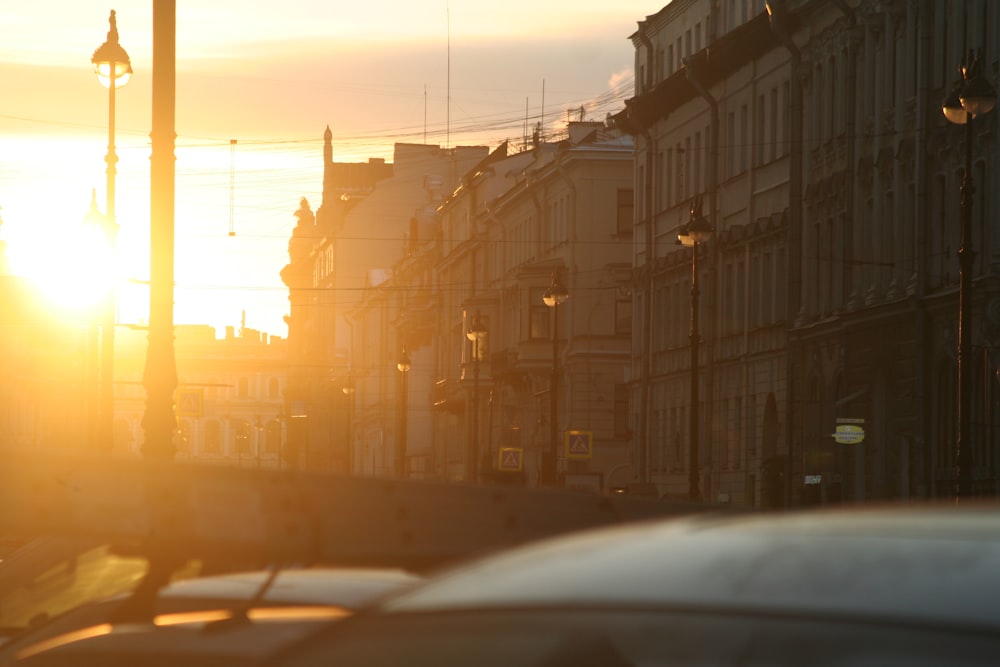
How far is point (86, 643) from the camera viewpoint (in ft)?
16.8

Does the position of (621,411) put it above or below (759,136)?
below

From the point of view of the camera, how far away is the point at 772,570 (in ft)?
8.90

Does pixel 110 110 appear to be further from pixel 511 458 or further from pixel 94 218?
pixel 511 458

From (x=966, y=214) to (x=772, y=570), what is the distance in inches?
959

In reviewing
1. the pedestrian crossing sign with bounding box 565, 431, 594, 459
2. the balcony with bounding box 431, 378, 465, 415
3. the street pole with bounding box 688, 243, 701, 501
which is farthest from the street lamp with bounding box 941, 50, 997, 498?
the balcony with bounding box 431, 378, 465, 415

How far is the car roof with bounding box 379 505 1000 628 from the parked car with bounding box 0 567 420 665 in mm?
1648

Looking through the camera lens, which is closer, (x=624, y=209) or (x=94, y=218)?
(x=94, y=218)

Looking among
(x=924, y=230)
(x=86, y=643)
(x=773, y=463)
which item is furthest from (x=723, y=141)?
(x=86, y=643)

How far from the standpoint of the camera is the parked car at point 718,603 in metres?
2.42

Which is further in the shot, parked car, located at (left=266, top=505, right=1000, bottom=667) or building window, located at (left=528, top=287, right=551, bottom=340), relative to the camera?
building window, located at (left=528, top=287, right=551, bottom=340)

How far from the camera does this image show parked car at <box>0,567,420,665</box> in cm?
481

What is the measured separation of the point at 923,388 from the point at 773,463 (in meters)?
8.19

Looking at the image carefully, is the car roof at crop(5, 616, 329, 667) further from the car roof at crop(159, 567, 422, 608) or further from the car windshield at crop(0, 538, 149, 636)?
the car windshield at crop(0, 538, 149, 636)

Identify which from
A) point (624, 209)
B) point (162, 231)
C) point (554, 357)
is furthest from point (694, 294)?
point (624, 209)
